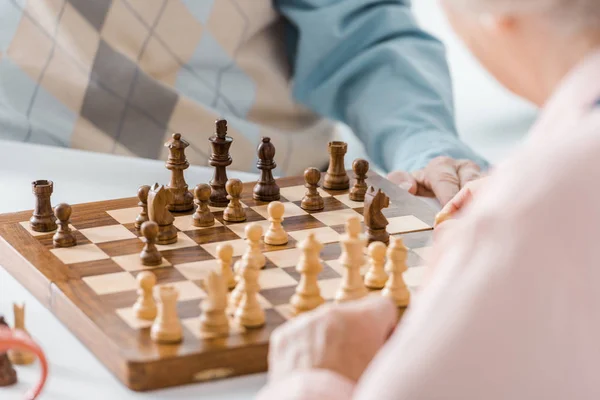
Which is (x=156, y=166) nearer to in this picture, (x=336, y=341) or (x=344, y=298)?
(x=344, y=298)

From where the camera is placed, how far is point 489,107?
3996mm

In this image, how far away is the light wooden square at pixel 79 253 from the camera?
4.75 ft

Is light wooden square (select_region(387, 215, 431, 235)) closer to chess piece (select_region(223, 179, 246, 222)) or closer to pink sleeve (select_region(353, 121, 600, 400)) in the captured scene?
chess piece (select_region(223, 179, 246, 222))

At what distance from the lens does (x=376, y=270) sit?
54.6 inches

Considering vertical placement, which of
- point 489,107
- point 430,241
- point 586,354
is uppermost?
point 586,354

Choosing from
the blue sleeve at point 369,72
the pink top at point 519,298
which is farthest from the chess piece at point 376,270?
the blue sleeve at point 369,72

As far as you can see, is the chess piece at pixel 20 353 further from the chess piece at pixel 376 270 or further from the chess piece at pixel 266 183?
the chess piece at pixel 266 183

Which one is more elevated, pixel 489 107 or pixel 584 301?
pixel 584 301

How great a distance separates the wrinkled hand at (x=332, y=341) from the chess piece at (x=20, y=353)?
0.37 m

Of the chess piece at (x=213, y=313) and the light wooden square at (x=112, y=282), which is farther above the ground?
the chess piece at (x=213, y=313)

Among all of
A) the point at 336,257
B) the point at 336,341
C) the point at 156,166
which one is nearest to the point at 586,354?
the point at 336,341

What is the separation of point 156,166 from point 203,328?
2.99ft

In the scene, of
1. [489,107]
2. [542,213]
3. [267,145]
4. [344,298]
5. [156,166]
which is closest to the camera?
[542,213]

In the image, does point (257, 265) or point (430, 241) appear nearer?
point (257, 265)
